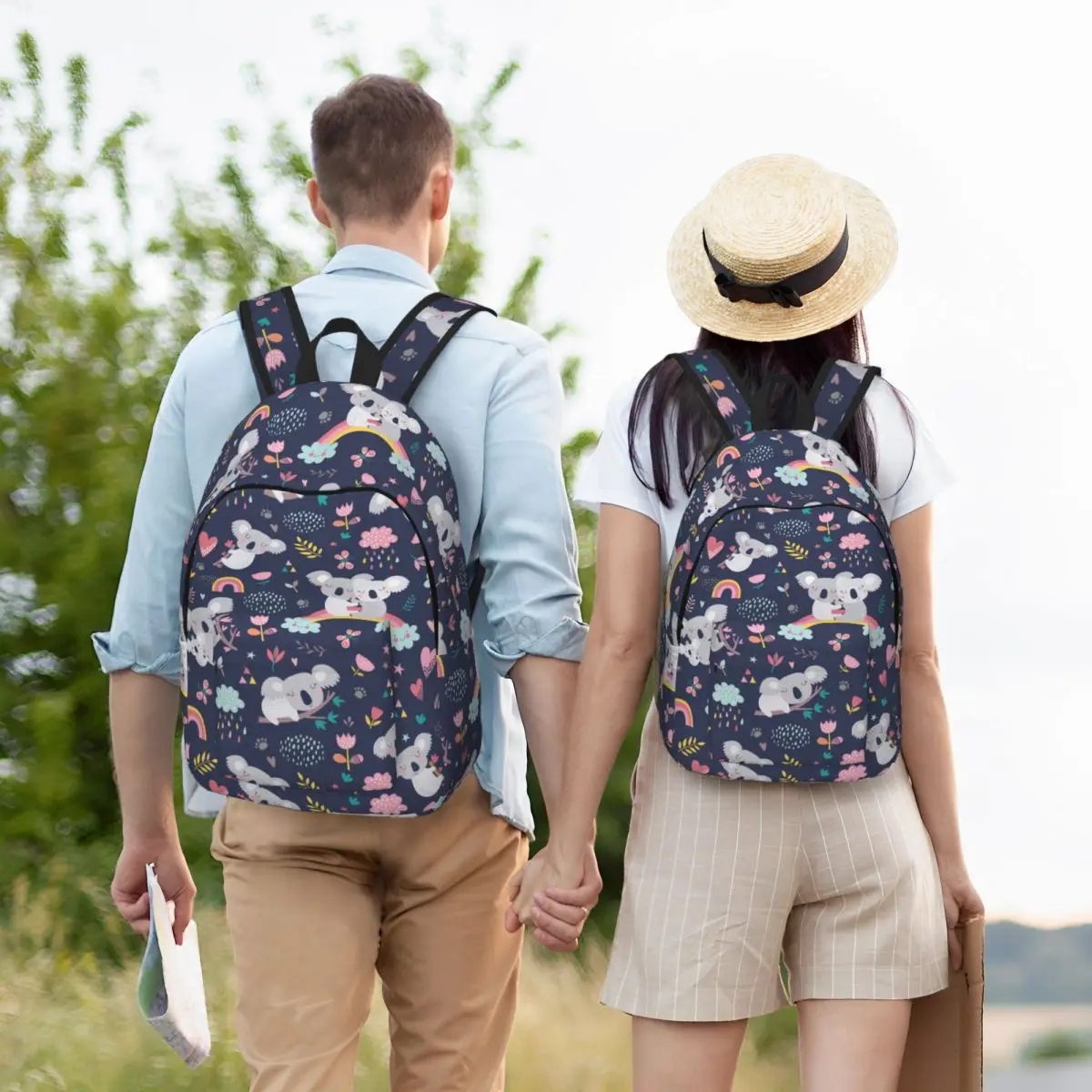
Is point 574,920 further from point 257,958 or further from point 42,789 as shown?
point 42,789

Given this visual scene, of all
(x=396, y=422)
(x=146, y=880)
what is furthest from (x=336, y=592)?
(x=146, y=880)

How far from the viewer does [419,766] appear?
184 cm

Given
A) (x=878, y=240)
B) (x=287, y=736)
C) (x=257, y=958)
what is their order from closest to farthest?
1. (x=287, y=736)
2. (x=257, y=958)
3. (x=878, y=240)

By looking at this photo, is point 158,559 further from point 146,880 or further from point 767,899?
point 767,899

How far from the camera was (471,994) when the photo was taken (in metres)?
2.03

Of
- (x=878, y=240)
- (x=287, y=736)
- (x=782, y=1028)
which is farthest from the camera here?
(x=782, y=1028)

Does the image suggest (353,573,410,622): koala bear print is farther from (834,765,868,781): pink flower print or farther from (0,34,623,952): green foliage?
(0,34,623,952): green foliage

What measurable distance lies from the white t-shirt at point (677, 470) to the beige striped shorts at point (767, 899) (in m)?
0.38

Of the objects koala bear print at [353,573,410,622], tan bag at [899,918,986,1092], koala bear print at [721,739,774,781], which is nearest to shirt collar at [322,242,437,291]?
koala bear print at [353,573,410,622]

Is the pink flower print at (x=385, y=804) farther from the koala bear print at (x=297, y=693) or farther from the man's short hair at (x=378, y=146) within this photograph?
the man's short hair at (x=378, y=146)

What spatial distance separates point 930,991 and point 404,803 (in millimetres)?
771

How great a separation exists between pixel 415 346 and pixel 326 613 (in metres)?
0.41

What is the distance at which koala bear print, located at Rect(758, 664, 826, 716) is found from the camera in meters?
1.83

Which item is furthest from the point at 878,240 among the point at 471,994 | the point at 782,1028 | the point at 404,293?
the point at 782,1028
